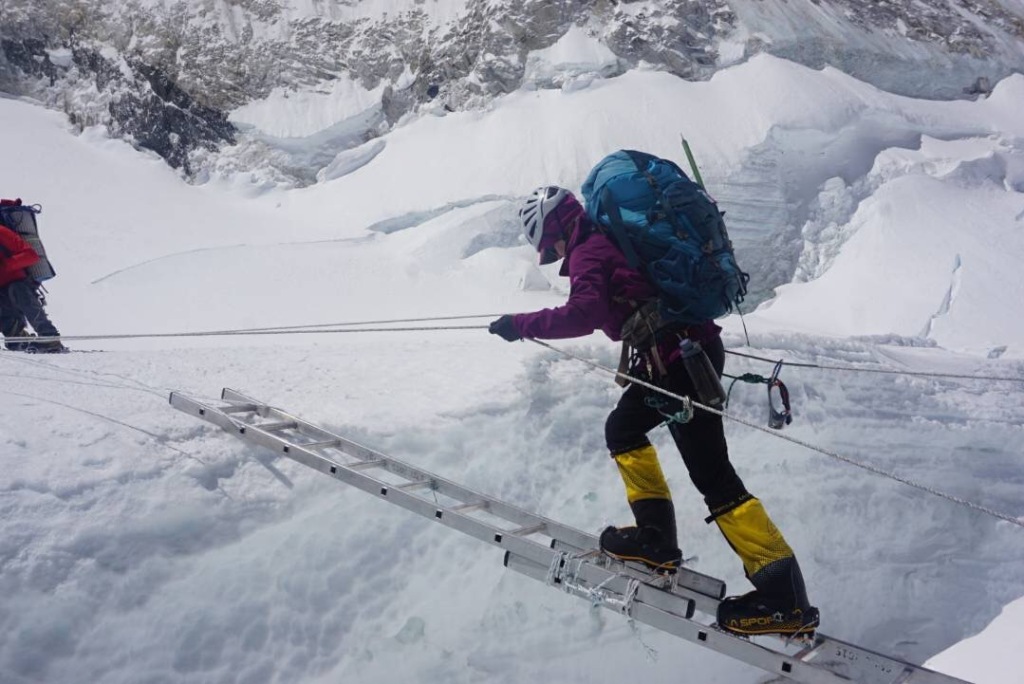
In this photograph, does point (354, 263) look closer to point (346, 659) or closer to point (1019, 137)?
point (346, 659)

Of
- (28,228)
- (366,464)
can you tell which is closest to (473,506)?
(366,464)

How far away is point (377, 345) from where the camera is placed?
5586mm

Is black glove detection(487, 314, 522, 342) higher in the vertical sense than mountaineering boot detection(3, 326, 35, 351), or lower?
higher

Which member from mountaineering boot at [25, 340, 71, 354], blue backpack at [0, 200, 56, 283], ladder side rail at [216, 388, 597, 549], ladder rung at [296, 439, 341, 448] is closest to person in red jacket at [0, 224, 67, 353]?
mountaineering boot at [25, 340, 71, 354]

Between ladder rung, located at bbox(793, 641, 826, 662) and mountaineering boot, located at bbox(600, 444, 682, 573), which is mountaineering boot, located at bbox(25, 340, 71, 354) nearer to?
mountaineering boot, located at bbox(600, 444, 682, 573)

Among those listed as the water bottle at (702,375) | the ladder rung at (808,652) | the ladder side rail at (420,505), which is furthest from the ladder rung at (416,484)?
the ladder rung at (808,652)

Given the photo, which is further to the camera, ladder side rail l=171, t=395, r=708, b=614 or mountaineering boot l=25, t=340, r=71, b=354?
mountaineering boot l=25, t=340, r=71, b=354

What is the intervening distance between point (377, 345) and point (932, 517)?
4399 millimetres

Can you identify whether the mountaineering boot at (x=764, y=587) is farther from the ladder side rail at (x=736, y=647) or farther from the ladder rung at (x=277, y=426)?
the ladder rung at (x=277, y=426)

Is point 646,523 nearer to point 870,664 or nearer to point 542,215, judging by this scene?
point 870,664

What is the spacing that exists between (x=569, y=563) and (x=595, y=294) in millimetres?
1069

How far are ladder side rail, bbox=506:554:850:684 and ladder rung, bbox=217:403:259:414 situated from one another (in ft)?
7.71

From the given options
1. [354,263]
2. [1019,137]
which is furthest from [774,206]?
[354,263]

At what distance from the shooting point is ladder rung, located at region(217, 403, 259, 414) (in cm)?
392
